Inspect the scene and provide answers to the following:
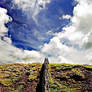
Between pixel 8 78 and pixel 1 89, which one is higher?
pixel 8 78

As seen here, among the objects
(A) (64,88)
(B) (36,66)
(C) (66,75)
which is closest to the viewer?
(A) (64,88)

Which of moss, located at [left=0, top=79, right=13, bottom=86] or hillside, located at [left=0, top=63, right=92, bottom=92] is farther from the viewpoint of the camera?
moss, located at [left=0, top=79, right=13, bottom=86]

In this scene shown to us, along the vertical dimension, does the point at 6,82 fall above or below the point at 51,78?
below

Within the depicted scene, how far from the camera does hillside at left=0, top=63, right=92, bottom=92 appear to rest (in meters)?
34.1

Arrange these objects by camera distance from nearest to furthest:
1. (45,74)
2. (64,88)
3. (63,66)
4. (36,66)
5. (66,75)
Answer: (64,88) < (45,74) < (66,75) < (63,66) < (36,66)

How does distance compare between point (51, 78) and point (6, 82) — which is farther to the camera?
point (51, 78)

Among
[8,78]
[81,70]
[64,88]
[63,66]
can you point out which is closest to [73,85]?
[64,88]

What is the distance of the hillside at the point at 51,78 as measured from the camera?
34078mm

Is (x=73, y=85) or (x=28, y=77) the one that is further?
(x=28, y=77)

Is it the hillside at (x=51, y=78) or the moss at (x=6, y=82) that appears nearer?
the hillside at (x=51, y=78)

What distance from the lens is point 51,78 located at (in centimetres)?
3841

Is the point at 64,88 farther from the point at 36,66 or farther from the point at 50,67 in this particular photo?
the point at 36,66

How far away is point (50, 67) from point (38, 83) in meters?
10.3

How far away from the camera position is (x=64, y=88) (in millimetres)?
34031
